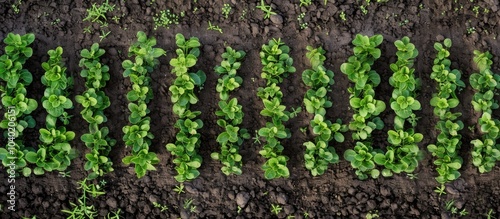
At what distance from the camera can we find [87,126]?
4.20 m

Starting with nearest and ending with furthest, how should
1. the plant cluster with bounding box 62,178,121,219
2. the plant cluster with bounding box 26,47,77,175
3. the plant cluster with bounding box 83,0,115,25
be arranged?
the plant cluster with bounding box 26,47,77,175 → the plant cluster with bounding box 62,178,121,219 → the plant cluster with bounding box 83,0,115,25

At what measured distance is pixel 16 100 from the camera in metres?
4.00

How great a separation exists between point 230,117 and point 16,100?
4.94 feet

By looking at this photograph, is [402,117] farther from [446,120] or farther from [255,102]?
[255,102]

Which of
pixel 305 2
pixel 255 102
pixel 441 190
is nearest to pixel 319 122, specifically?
pixel 255 102

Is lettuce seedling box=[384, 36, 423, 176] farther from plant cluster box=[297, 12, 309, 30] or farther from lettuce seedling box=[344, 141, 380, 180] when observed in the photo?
plant cluster box=[297, 12, 309, 30]

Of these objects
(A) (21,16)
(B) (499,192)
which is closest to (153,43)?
(A) (21,16)

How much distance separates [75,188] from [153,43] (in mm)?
1202

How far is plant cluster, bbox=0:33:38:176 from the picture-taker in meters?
4.00

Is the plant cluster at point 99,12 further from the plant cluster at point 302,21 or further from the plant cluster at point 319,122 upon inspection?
the plant cluster at point 319,122

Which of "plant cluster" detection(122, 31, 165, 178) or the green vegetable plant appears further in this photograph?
the green vegetable plant

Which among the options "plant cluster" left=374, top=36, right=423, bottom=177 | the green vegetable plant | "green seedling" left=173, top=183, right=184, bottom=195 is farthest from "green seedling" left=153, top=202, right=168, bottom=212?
"plant cluster" left=374, top=36, right=423, bottom=177

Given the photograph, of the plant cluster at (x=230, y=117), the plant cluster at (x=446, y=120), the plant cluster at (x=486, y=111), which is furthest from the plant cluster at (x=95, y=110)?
the plant cluster at (x=486, y=111)

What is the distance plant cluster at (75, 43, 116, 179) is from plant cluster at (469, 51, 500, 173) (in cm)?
265
